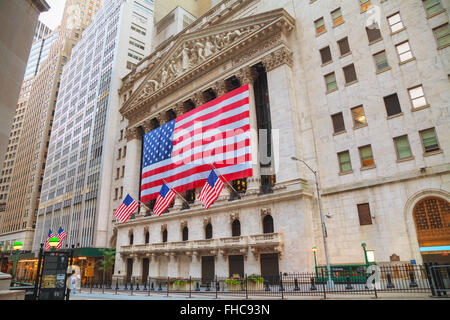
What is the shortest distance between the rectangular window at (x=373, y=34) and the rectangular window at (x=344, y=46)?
211cm

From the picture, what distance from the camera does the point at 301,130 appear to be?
3125cm

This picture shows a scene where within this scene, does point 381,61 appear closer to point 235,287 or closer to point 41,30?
A: point 235,287

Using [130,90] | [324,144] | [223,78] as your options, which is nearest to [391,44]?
[324,144]

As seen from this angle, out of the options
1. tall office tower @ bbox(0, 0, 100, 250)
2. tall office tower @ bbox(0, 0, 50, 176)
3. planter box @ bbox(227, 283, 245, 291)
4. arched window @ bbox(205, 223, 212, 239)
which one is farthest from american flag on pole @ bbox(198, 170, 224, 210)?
tall office tower @ bbox(0, 0, 100, 250)

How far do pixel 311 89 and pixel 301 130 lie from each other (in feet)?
15.4

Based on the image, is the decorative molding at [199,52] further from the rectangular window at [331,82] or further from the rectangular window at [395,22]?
the rectangular window at [395,22]

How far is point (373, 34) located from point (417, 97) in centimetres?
804

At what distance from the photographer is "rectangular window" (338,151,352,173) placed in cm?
2766

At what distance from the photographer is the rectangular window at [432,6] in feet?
81.6

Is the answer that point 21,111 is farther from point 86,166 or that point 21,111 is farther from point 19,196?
point 86,166

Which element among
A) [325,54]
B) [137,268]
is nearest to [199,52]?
[325,54]

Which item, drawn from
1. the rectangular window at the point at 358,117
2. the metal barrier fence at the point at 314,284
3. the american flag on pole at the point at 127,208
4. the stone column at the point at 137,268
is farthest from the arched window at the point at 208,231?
the rectangular window at the point at 358,117

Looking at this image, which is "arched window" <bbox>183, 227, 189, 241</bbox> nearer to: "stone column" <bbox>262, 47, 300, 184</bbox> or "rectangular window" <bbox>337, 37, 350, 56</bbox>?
"stone column" <bbox>262, 47, 300, 184</bbox>

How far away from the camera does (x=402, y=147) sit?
81.0 ft
